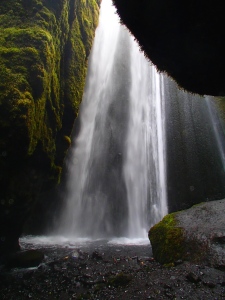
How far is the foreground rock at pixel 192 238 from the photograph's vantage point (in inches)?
226

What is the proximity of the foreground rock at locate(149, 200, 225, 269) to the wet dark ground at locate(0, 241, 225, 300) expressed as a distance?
32 cm

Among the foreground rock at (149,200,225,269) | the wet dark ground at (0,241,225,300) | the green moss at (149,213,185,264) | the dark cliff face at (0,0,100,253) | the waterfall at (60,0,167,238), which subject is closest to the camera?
the wet dark ground at (0,241,225,300)

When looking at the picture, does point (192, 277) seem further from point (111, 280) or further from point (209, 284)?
A: point (111, 280)

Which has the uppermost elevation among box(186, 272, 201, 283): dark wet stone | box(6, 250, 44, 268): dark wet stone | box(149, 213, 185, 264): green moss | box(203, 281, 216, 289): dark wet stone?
box(149, 213, 185, 264): green moss

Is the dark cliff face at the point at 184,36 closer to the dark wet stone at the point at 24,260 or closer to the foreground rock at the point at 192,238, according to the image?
the foreground rock at the point at 192,238

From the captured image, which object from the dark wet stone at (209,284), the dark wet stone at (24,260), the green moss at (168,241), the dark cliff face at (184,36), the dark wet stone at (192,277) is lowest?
the dark wet stone at (209,284)

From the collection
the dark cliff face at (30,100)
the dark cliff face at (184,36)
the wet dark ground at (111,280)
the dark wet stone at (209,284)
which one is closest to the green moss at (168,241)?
the wet dark ground at (111,280)

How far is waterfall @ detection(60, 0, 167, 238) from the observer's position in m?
11.8

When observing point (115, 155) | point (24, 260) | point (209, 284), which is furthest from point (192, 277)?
point (115, 155)

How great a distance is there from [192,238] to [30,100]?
5.48m

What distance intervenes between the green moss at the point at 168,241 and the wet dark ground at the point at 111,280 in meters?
0.28

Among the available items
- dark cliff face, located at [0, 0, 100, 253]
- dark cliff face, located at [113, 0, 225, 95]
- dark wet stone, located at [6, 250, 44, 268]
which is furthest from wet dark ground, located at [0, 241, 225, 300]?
dark cliff face, located at [113, 0, 225, 95]

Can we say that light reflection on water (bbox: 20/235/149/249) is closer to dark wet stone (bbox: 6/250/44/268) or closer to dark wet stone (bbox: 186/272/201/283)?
dark wet stone (bbox: 6/250/44/268)

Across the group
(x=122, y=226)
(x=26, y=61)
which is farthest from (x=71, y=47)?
(x=122, y=226)
